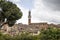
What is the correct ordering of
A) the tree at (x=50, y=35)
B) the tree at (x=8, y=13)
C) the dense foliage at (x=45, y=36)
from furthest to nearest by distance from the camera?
the tree at (x=8, y=13), the tree at (x=50, y=35), the dense foliage at (x=45, y=36)

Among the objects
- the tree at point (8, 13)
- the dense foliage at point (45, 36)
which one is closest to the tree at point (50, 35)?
the dense foliage at point (45, 36)

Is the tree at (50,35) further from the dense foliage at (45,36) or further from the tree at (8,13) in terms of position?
the tree at (8,13)

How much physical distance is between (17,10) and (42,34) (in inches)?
347

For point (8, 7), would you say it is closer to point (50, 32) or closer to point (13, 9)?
point (13, 9)

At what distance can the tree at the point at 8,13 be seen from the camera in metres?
44.3

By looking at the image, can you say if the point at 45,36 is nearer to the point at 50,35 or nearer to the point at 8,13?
the point at 50,35

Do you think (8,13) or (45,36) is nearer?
(45,36)

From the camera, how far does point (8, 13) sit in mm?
44000

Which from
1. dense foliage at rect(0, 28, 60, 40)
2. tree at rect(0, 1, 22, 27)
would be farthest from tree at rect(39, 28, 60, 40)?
tree at rect(0, 1, 22, 27)

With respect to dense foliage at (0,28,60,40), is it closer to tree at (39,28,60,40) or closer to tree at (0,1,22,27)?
tree at (39,28,60,40)

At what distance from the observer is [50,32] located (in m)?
38.2

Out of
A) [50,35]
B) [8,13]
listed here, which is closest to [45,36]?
[50,35]

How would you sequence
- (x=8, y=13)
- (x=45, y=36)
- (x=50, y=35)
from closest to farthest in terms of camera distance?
1. (x=45, y=36)
2. (x=50, y=35)
3. (x=8, y=13)

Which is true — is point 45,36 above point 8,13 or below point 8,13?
below
